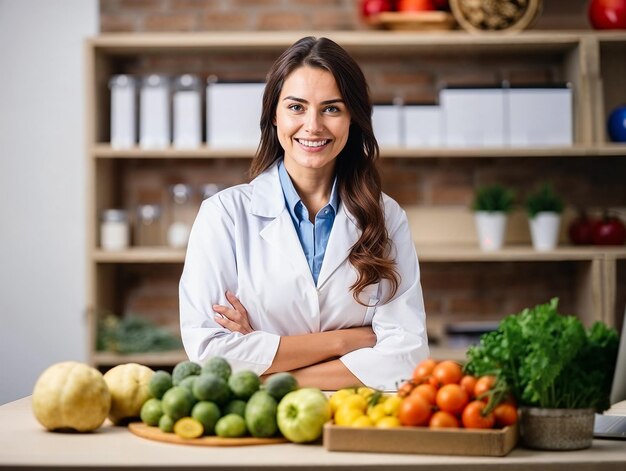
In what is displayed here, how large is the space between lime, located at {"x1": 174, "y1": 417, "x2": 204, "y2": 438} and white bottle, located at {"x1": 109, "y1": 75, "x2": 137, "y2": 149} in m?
2.33

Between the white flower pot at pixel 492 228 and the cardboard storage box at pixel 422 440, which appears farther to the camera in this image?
the white flower pot at pixel 492 228

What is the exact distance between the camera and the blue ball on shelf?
3568 millimetres

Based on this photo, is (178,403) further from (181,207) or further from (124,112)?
(181,207)

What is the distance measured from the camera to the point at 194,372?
1515 millimetres

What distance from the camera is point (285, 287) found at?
6.75 feet

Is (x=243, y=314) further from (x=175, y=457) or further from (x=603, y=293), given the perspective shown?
(x=603, y=293)

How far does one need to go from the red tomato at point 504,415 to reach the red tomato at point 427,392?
0.09 meters

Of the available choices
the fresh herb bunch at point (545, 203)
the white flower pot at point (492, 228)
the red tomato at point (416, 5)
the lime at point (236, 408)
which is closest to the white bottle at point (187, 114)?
the red tomato at point (416, 5)

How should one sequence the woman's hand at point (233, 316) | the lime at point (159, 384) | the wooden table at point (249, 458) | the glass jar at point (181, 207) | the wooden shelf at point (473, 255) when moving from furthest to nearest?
1. the glass jar at point (181, 207)
2. the wooden shelf at point (473, 255)
3. the woman's hand at point (233, 316)
4. the lime at point (159, 384)
5. the wooden table at point (249, 458)

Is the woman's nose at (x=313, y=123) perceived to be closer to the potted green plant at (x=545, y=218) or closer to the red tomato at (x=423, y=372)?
the red tomato at (x=423, y=372)

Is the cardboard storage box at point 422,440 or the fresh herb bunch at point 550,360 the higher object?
the fresh herb bunch at point 550,360

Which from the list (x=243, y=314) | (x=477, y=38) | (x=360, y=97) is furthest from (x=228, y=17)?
(x=243, y=314)

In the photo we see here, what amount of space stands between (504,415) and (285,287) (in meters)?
0.79

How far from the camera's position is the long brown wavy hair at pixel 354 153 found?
2.09 m
